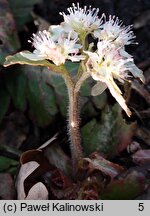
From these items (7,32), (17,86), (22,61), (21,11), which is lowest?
(17,86)

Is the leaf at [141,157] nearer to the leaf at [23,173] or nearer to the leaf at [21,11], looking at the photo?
the leaf at [23,173]

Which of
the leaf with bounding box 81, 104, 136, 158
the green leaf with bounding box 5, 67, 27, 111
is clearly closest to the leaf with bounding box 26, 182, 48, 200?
the leaf with bounding box 81, 104, 136, 158

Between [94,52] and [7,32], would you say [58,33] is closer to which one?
[94,52]

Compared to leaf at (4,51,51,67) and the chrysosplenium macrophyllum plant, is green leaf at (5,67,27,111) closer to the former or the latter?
the chrysosplenium macrophyllum plant

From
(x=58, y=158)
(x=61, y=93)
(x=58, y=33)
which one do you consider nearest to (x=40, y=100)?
(x=61, y=93)

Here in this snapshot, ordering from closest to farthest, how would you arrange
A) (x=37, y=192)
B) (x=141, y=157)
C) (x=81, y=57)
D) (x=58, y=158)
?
(x=81, y=57), (x=37, y=192), (x=141, y=157), (x=58, y=158)

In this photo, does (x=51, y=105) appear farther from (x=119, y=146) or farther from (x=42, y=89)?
(x=119, y=146)
